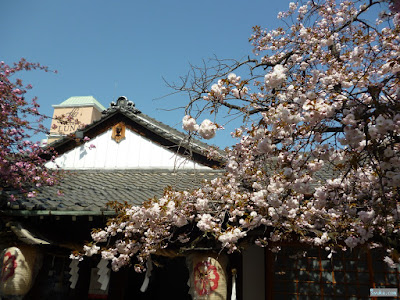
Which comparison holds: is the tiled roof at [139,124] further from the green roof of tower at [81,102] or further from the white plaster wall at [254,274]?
the green roof of tower at [81,102]

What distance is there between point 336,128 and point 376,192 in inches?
49.5

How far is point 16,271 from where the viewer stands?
547 centimetres

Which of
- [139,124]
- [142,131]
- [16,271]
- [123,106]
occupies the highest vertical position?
[123,106]

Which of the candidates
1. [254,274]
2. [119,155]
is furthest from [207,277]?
[119,155]

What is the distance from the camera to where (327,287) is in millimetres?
6191

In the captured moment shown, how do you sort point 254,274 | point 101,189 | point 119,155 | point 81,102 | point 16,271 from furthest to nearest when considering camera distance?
point 81,102 → point 119,155 → point 101,189 → point 254,274 → point 16,271

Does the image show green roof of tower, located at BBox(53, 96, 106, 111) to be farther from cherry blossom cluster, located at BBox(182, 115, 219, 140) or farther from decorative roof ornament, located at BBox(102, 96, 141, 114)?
Answer: cherry blossom cluster, located at BBox(182, 115, 219, 140)

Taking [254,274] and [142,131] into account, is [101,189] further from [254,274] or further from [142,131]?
[254,274]

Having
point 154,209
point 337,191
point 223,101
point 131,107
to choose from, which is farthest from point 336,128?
point 131,107

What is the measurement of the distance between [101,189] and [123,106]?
12.5 ft

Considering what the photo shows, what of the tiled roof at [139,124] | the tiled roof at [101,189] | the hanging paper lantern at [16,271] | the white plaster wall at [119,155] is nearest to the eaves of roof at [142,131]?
the tiled roof at [139,124]

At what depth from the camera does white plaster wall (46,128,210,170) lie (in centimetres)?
979

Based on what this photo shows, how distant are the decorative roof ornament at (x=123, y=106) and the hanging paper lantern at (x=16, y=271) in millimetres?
5571

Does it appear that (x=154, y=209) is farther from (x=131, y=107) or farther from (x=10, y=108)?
(x=131, y=107)
